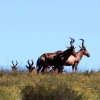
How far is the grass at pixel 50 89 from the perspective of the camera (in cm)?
1402

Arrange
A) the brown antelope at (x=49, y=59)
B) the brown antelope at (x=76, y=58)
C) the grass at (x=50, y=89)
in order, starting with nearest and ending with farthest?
the grass at (x=50, y=89) < the brown antelope at (x=49, y=59) < the brown antelope at (x=76, y=58)

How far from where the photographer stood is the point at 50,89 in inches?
568

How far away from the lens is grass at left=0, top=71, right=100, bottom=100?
1402 centimetres

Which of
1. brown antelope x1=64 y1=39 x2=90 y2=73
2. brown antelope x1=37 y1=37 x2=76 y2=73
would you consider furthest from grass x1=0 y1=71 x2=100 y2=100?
brown antelope x1=64 y1=39 x2=90 y2=73

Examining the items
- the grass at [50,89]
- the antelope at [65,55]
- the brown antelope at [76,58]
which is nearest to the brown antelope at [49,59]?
the antelope at [65,55]

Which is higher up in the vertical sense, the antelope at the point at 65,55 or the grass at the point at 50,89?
the antelope at the point at 65,55

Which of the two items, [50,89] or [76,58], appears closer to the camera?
[50,89]

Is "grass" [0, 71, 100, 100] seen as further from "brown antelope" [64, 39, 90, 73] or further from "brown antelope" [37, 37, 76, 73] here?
"brown antelope" [64, 39, 90, 73]

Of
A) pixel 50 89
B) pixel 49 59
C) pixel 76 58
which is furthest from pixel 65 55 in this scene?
pixel 50 89

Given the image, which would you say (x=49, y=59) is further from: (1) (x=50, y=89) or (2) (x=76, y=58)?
(1) (x=50, y=89)

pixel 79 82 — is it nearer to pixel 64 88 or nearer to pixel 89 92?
pixel 89 92

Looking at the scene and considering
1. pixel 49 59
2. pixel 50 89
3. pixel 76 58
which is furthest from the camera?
pixel 76 58

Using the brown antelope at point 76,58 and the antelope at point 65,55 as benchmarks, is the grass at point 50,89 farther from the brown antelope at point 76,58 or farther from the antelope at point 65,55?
the brown antelope at point 76,58

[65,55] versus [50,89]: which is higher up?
[65,55]
